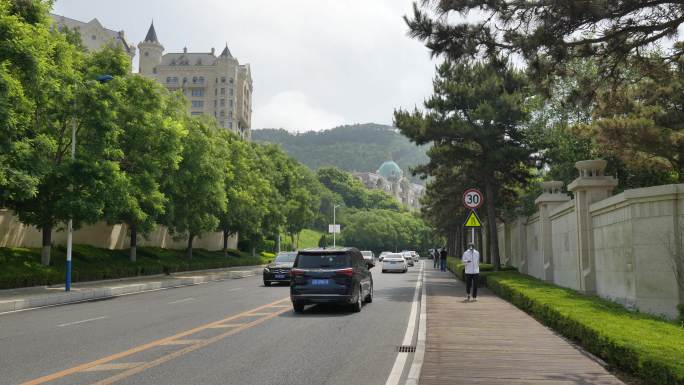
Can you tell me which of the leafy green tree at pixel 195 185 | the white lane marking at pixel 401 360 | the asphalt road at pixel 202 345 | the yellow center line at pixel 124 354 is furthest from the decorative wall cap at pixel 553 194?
the leafy green tree at pixel 195 185

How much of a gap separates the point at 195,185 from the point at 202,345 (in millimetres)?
26759

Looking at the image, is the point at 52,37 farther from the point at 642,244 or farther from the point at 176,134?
the point at 642,244

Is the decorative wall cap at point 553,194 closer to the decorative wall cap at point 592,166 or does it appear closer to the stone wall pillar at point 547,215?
the stone wall pillar at point 547,215

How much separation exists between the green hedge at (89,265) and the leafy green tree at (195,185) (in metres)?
3.32

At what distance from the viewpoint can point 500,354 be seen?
9.06 meters

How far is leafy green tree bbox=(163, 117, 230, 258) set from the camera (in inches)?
1366

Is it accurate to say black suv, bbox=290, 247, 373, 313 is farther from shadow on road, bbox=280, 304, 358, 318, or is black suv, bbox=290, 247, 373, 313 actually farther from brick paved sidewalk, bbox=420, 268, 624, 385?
brick paved sidewalk, bbox=420, 268, 624, 385

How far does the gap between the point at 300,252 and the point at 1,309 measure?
9296 mm

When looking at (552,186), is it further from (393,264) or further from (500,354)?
(393,264)

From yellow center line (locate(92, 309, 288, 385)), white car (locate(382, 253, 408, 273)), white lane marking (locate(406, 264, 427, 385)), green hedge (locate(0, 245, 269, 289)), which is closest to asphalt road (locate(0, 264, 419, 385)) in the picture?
yellow center line (locate(92, 309, 288, 385))

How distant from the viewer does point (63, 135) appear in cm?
2512

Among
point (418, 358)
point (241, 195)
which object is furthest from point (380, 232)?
point (418, 358)

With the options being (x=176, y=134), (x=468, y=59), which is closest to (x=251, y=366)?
(x=468, y=59)

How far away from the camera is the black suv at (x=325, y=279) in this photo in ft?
49.5
